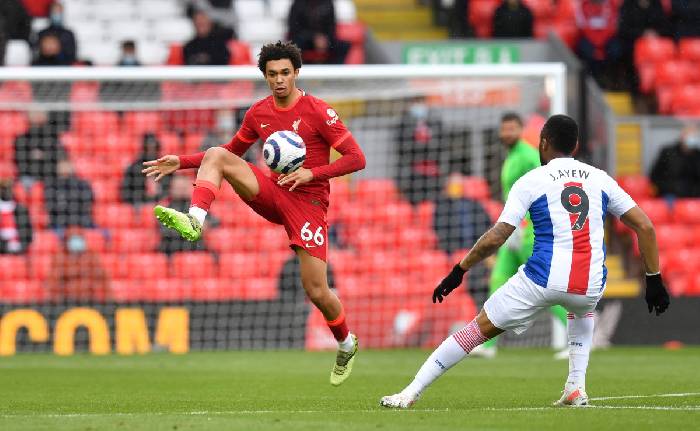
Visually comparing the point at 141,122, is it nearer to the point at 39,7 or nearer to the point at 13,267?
the point at 13,267

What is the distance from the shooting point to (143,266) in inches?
655

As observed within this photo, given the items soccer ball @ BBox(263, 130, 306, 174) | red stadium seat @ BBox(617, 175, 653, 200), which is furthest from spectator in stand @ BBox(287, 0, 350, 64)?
soccer ball @ BBox(263, 130, 306, 174)

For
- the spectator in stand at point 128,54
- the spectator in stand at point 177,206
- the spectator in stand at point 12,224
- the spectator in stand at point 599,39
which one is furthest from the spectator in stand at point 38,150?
the spectator in stand at point 599,39

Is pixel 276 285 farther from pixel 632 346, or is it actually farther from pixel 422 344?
pixel 632 346

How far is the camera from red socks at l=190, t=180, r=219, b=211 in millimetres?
8609

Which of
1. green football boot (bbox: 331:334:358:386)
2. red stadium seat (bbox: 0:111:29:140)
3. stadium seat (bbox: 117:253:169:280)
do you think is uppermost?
red stadium seat (bbox: 0:111:29:140)

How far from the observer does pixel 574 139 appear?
8.00 metres

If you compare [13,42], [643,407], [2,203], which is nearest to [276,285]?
[2,203]

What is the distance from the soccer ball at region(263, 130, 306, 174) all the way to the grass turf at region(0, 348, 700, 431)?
1.57 m

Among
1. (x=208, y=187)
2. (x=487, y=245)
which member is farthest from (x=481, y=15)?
(x=487, y=245)

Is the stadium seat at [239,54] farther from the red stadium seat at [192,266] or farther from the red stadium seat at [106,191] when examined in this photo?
the red stadium seat at [192,266]

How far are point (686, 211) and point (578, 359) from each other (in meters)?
11.0

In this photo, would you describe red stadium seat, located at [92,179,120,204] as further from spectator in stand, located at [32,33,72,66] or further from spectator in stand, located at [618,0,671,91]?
spectator in stand, located at [618,0,671,91]

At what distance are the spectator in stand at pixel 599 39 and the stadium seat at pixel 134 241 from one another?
26.6 ft
